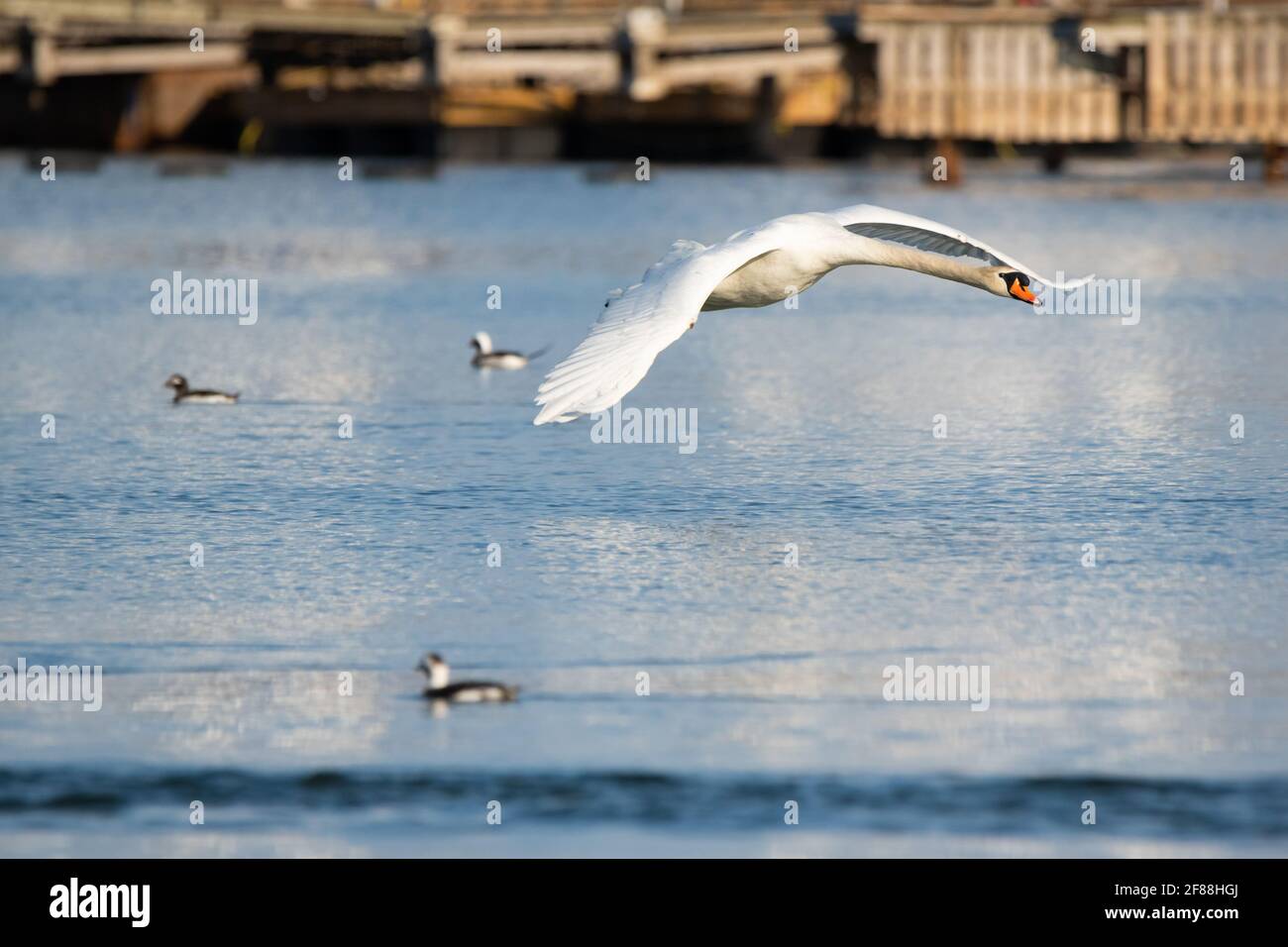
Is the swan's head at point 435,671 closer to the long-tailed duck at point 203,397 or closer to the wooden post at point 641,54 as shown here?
the long-tailed duck at point 203,397

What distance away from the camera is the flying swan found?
13609 mm

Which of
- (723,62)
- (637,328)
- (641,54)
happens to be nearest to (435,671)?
(637,328)

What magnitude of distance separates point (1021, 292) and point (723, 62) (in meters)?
73.3

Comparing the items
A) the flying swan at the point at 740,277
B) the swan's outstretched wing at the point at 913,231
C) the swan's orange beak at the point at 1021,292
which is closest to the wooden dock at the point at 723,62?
the swan's outstretched wing at the point at 913,231

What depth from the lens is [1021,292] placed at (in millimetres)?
17453

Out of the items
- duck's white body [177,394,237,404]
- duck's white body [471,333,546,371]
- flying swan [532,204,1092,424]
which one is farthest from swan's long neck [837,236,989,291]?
duck's white body [471,333,546,371]

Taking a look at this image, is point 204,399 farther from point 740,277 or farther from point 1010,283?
point 1010,283

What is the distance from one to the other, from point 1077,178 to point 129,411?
62448 millimetres

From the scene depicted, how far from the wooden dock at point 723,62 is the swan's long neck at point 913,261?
66.5 metres

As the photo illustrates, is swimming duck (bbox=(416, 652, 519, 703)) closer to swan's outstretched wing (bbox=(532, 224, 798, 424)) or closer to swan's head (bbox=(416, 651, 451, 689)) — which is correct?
swan's head (bbox=(416, 651, 451, 689))

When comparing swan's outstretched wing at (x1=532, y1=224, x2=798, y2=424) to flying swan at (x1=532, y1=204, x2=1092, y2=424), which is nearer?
swan's outstretched wing at (x1=532, y1=224, x2=798, y2=424)

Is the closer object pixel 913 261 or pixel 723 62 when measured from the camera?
pixel 913 261
